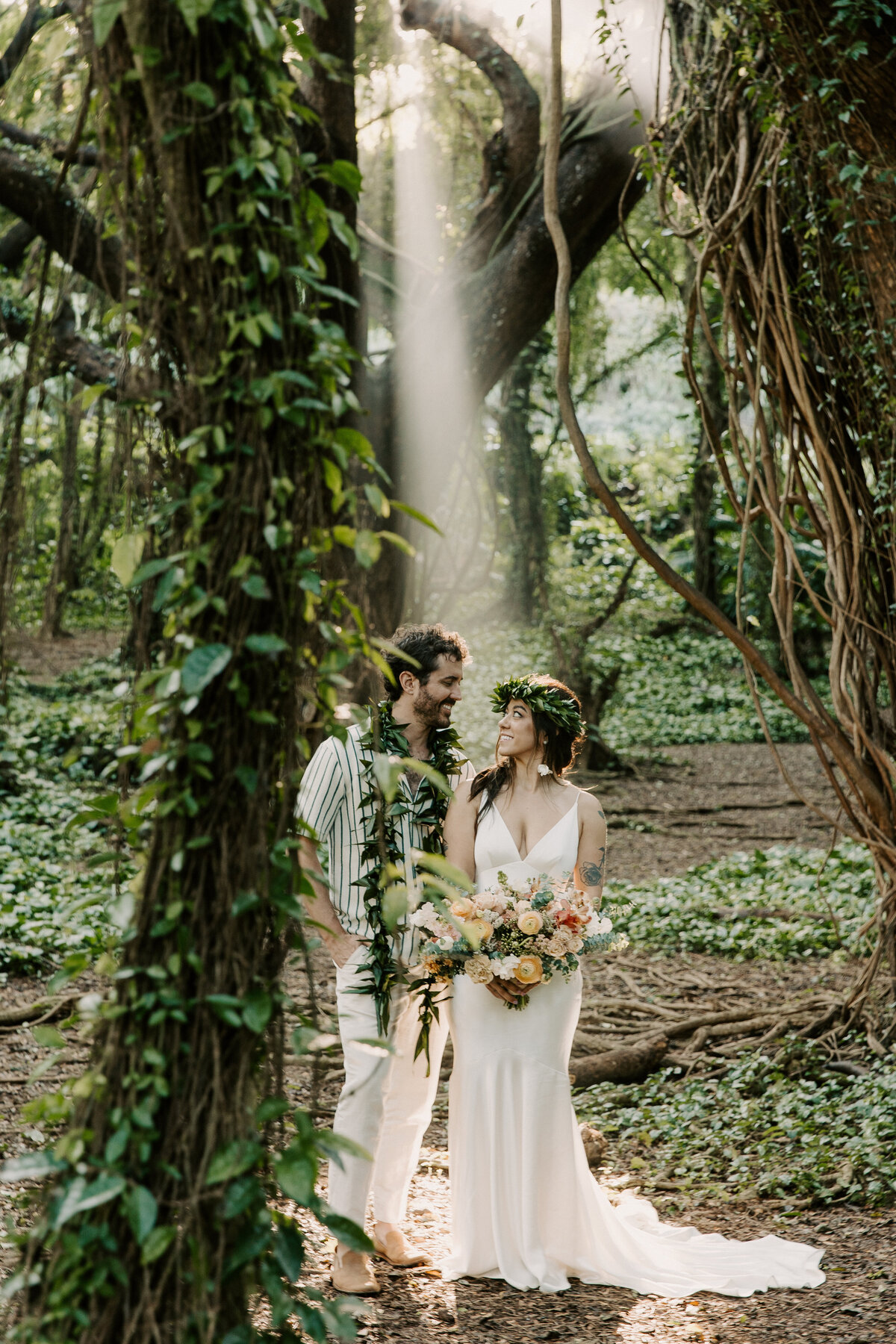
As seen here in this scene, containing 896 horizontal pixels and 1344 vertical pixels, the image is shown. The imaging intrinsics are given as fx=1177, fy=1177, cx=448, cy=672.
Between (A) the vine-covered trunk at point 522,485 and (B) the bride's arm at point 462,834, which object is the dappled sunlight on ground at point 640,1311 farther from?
(A) the vine-covered trunk at point 522,485

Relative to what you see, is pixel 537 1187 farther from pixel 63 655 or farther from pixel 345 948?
pixel 63 655

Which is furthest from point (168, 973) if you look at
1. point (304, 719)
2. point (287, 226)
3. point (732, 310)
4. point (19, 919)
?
point (19, 919)

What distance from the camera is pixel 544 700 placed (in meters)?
3.51

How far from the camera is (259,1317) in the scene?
2.79m

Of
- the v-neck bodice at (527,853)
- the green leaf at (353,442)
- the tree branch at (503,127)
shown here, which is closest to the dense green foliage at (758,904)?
the v-neck bodice at (527,853)

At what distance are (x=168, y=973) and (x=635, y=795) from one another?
9301mm

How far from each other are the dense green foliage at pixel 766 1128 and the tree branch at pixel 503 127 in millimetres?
4997

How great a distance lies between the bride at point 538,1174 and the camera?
3.27m

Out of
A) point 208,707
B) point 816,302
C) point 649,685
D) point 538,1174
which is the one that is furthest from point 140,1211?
point 649,685

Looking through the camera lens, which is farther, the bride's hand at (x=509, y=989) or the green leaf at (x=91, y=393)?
the bride's hand at (x=509, y=989)

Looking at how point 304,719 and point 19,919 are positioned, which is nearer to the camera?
point 304,719

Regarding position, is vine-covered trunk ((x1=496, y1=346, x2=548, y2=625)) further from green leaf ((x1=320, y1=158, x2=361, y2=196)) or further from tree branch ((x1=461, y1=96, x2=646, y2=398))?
green leaf ((x1=320, y1=158, x2=361, y2=196))

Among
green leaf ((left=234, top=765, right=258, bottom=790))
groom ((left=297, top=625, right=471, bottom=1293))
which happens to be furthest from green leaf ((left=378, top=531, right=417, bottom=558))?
groom ((left=297, top=625, right=471, bottom=1293))

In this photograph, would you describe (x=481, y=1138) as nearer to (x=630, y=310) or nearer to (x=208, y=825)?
(x=208, y=825)
